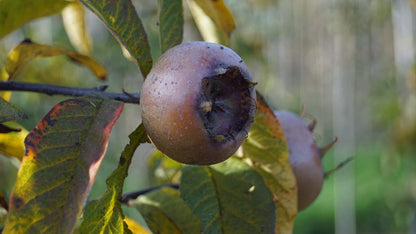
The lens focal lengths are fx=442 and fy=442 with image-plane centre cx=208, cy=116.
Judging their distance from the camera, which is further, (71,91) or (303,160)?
(303,160)

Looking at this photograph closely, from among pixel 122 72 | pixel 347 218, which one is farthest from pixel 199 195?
pixel 347 218

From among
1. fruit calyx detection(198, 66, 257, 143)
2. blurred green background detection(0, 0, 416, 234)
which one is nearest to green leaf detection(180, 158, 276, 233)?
fruit calyx detection(198, 66, 257, 143)

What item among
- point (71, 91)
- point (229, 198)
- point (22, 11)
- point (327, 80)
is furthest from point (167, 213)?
point (327, 80)

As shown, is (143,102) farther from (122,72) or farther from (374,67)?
(374,67)

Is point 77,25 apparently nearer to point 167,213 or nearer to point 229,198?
point 167,213

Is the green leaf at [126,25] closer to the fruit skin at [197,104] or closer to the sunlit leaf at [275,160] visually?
the fruit skin at [197,104]
